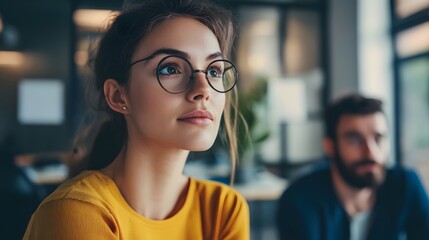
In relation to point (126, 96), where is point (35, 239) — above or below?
below

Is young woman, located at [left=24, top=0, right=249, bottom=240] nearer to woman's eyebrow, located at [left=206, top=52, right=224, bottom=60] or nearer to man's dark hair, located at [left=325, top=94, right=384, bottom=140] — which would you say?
woman's eyebrow, located at [left=206, top=52, right=224, bottom=60]

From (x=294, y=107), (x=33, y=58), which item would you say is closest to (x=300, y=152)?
(x=294, y=107)

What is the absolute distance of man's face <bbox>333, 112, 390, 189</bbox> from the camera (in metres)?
1.60

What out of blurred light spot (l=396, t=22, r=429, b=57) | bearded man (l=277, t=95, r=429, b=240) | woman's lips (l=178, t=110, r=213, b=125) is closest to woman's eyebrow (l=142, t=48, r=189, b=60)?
woman's lips (l=178, t=110, r=213, b=125)

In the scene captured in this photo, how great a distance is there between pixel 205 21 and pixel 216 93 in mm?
143

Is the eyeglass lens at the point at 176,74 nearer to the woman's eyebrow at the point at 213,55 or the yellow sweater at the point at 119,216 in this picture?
the woman's eyebrow at the point at 213,55

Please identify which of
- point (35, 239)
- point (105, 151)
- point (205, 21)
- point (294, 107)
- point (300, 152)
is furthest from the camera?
point (300, 152)

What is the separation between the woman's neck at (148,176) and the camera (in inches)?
30.7

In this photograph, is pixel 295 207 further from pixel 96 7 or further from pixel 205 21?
pixel 96 7

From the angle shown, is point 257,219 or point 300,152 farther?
point 300,152

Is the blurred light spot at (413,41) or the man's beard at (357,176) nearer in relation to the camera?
the man's beard at (357,176)

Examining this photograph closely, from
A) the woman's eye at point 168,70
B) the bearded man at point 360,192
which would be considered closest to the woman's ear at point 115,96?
the woman's eye at point 168,70

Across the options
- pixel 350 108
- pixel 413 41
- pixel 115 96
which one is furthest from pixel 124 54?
pixel 413 41

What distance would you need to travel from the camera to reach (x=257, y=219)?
4230mm
